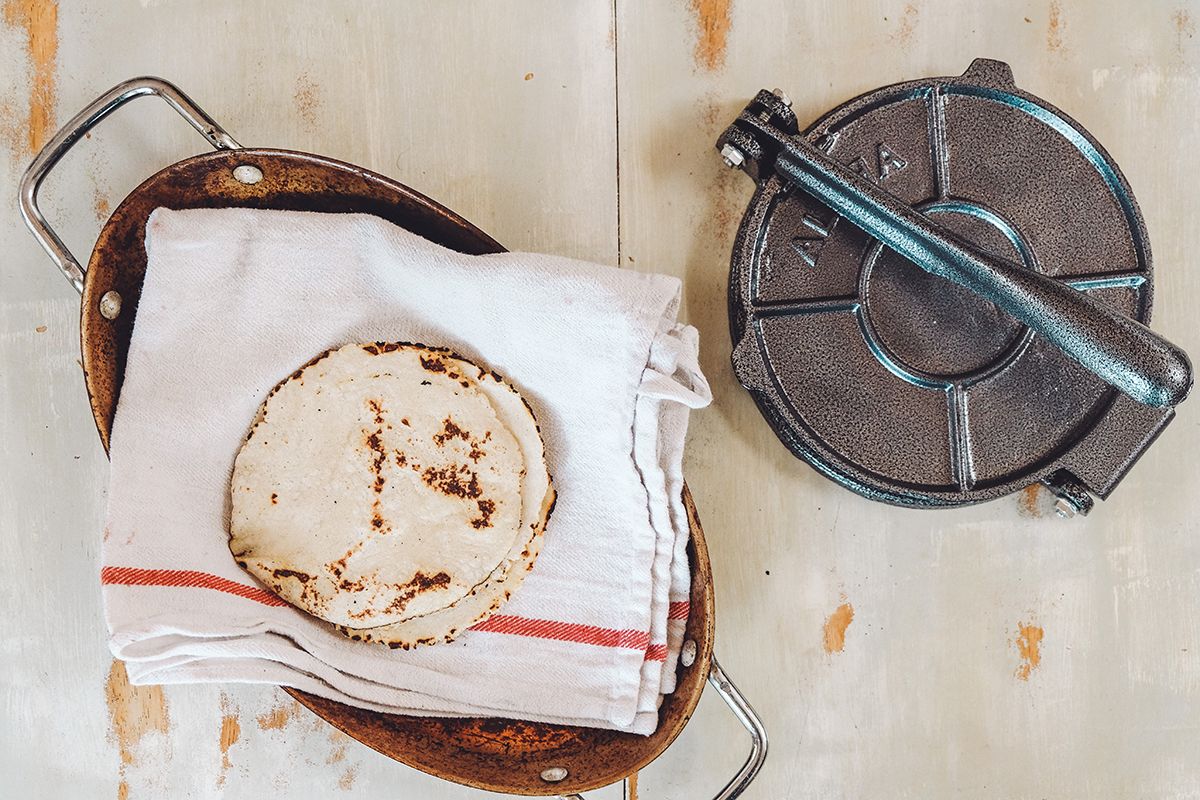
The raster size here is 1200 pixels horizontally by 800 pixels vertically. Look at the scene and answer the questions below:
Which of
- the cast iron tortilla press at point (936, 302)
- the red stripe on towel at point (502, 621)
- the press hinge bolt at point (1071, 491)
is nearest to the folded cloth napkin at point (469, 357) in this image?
the red stripe on towel at point (502, 621)

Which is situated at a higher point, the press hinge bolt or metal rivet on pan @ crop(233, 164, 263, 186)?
metal rivet on pan @ crop(233, 164, 263, 186)

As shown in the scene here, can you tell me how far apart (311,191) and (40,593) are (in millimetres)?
485

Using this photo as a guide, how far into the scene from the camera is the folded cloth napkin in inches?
27.5

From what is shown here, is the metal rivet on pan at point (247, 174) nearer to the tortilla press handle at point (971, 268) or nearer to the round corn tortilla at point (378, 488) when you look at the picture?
the round corn tortilla at point (378, 488)

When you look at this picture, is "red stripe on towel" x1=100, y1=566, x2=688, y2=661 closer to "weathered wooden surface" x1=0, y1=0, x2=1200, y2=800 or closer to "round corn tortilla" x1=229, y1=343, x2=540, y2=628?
"round corn tortilla" x1=229, y1=343, x2=540, y2=628

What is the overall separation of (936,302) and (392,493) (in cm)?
52

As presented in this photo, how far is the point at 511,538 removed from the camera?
2.44 ft

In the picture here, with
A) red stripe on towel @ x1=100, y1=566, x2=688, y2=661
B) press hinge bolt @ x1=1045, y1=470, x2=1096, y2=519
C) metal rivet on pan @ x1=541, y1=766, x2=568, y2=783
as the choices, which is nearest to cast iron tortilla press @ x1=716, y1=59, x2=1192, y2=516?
press hinge bolt @ x1=1045, y1=470, x2=1096, y2=519

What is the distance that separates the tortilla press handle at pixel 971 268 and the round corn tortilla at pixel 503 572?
31cm

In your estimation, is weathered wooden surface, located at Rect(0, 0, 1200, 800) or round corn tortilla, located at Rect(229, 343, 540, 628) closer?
round corn tortilla, located at Rect(229, 343, 540, 628)

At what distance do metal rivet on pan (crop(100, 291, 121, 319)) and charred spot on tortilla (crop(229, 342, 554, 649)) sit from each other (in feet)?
0.45

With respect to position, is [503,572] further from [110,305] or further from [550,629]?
[110,305]

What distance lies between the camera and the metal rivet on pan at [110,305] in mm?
711

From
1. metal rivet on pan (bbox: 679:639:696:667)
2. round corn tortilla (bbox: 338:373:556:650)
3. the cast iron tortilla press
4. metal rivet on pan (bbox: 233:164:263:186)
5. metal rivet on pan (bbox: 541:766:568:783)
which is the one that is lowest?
metal rivet on pan (bbox: 541:766:568:783)
